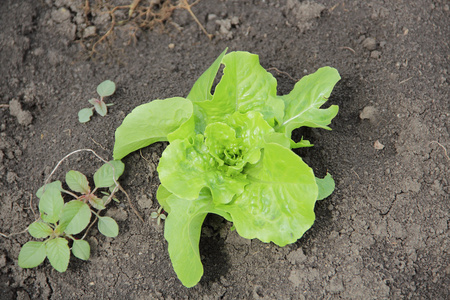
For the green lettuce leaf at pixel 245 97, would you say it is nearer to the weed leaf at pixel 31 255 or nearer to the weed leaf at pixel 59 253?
the weed leaf at pixel 59 253

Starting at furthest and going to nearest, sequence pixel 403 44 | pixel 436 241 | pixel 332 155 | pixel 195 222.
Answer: pixel 403 44 → pixel 332 155 → pixel 436 241 → pixel 195 222

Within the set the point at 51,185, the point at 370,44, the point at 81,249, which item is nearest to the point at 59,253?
the point at 81,249

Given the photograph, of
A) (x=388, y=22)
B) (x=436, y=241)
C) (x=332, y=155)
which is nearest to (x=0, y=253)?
(x=332, y=155)

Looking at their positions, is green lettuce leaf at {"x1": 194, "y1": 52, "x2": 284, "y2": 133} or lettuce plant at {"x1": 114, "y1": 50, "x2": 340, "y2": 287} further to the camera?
green lettuce leaf at {"x1": 194, "y1": 52, "x2": 284, "y2": 133}

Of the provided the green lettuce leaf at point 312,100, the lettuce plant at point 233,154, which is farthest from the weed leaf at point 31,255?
the green lettuce leaf at point 312,100

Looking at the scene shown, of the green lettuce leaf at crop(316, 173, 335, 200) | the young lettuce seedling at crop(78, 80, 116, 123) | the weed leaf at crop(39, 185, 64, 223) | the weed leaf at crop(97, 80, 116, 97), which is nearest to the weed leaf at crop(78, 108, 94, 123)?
the young lettuce seedling at crop(78, 80, 116, 123)

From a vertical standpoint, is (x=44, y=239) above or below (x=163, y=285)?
above

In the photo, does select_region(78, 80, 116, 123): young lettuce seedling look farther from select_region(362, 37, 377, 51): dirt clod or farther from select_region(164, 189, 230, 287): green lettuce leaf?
select_region(362, 37, 377, 51): dirt clod

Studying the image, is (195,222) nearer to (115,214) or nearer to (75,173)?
(115,214)
